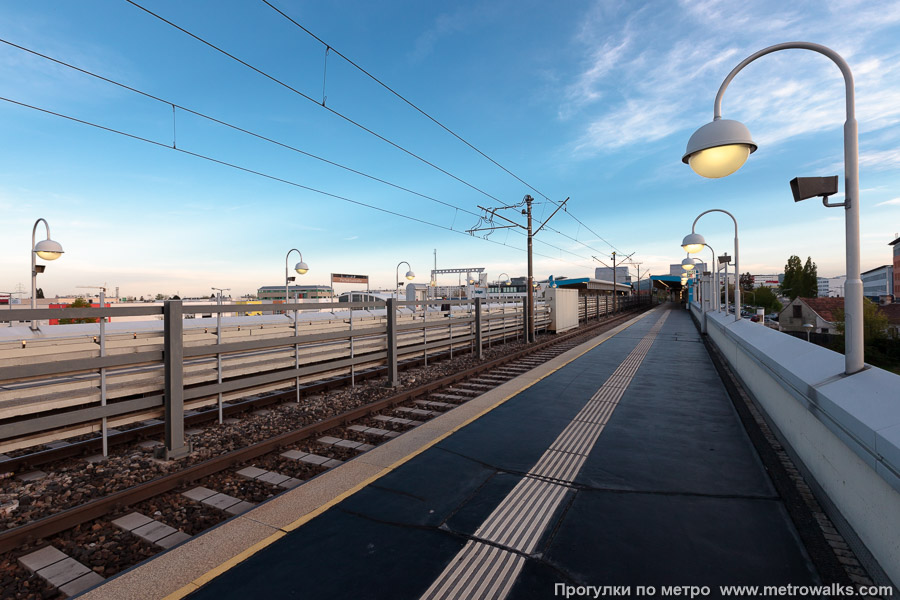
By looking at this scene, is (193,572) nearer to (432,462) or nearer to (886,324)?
(432,462)

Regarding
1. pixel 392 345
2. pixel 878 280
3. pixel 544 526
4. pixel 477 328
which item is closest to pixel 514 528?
pixel 544 526

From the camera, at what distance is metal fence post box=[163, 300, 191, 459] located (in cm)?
544

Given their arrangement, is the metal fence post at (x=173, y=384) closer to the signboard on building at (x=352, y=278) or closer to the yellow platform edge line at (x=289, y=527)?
the yellow platform edge line at (x=289, y=527)

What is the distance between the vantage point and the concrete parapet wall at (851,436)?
2.71 meters

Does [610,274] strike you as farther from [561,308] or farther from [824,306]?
[561,308]

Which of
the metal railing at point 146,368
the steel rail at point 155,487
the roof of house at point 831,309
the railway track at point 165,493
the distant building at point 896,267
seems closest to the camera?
the railway track at point 165,493

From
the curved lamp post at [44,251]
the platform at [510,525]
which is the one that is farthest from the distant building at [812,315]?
the curved lamp post at [44,251]

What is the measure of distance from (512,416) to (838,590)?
4529 mm

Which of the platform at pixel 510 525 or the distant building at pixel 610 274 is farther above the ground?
the distant building at pixel 610 274

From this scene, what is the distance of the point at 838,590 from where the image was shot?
2.83 meters

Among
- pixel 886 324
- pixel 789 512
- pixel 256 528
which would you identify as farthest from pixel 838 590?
pixel 886 324

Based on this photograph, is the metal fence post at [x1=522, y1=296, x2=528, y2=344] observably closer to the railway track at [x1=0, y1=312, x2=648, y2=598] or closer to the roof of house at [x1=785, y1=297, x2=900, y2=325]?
the railway track at [x1=0, y1=312, x2=648, y2=598]

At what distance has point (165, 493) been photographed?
175 inches

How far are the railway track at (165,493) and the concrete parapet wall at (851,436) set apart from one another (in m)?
5.06
